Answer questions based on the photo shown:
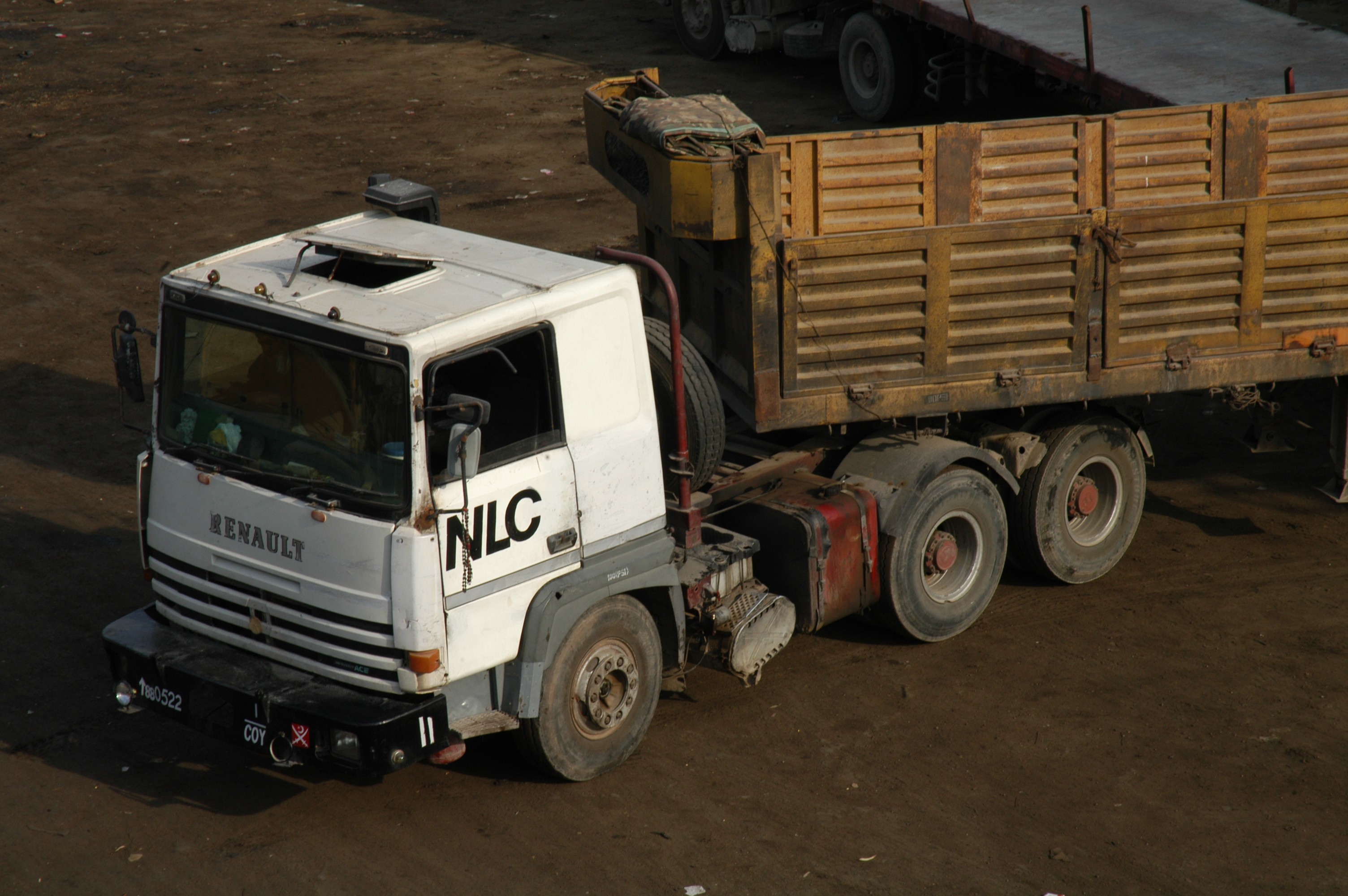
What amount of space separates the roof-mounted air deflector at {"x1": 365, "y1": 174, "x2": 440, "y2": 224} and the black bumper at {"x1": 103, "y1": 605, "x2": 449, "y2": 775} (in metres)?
2.25

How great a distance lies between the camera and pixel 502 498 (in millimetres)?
5352

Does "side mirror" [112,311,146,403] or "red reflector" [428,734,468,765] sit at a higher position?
"side mirror" [112,311,146,403]

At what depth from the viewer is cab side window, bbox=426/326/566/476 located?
5363 millimetres

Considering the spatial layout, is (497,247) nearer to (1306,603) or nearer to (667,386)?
(667,386)

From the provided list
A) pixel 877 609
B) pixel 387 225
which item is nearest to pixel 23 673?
pixel 387 225

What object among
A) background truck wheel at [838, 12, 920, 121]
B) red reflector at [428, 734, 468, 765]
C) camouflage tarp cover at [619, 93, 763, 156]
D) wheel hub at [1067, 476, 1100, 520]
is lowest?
red reflector at [428, 734, 468, 765]

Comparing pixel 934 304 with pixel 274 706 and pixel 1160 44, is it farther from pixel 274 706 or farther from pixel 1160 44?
pixel 1160 44

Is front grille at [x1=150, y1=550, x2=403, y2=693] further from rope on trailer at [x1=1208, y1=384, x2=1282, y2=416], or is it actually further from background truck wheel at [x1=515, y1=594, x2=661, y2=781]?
rope on trailer at [x1=1208, y1=384, x2=1282, y2=416]

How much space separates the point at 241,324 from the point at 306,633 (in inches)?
50.5

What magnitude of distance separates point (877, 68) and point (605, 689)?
1274 centimetres

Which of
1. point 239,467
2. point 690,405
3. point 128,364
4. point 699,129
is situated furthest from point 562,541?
point 699,129

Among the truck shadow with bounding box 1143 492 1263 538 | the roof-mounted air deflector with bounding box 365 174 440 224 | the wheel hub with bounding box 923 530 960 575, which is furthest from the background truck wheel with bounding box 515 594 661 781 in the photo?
the truck shadow with bounding box 1143 492 1263 538

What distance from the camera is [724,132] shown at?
6.52 metres

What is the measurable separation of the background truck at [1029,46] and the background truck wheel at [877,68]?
17 millimetres
